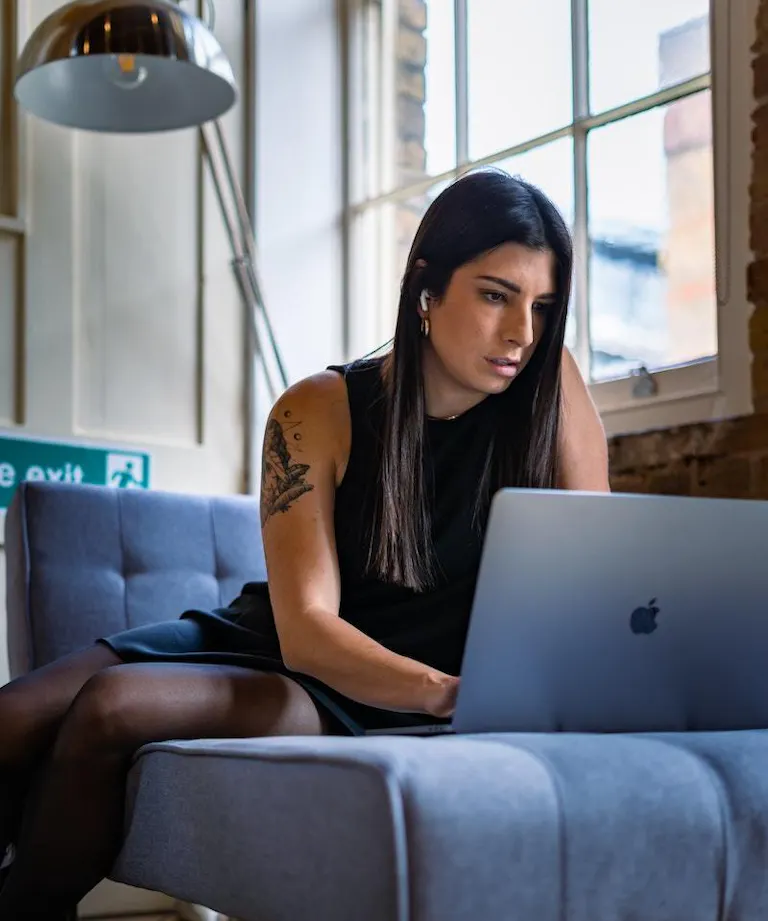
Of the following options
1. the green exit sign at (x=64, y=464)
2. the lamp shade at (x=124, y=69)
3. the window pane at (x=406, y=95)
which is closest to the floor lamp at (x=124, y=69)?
the lamp shade at (x=124, y=69)

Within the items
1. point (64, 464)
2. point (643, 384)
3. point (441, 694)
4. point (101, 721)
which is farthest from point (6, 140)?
point (441, 694)

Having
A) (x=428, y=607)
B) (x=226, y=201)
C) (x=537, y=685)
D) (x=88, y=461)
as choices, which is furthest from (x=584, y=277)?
(x=537, y=685)

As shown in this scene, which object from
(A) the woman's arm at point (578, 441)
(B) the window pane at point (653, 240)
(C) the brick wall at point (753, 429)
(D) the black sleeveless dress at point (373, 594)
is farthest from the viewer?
(B) the window pane at point (653, 240)

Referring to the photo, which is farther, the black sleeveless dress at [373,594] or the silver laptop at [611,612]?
the black sleeveless dress at [373,594]

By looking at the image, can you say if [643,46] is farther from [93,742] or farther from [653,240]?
[93,742]

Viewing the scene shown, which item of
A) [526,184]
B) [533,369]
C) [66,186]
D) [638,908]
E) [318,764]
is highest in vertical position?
[66,186]

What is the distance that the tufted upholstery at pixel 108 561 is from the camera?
2025 millimetres

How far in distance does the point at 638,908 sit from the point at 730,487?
4.39 feet

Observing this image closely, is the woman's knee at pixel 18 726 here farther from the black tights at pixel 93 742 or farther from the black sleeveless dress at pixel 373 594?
the black sleeveless dress at pixel 373 594

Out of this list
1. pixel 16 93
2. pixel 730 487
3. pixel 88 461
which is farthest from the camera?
pixel 88 461

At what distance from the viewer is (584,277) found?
2691mm

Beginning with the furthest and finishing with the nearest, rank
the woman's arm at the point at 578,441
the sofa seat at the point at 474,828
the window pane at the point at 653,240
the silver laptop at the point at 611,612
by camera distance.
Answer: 1. the window pane at the point at 653,240
2. the woman's arm at the point at 578,441
3. the silver laptop at the point at 611,612
4. the sofa seat at the point at 474,828

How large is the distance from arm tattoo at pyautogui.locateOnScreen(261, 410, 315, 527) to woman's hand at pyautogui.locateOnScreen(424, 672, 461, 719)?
0.36m

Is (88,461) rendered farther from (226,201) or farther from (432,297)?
(432,297)
